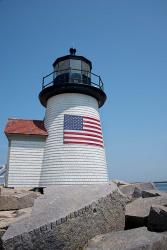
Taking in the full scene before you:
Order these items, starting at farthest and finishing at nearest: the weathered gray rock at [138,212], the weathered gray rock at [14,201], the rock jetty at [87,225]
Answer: the weathered gray rock at [14,201]
the weathered gray rock at [138,212]
the rock jetty at [87,225]

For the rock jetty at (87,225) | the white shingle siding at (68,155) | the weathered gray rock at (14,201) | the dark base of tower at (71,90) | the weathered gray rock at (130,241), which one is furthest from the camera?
the dark base of tower at (71,90)

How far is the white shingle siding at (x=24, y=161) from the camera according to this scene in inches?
506

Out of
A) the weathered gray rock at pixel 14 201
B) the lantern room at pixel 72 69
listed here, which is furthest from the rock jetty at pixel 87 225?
the lantern room at pixel 72 69

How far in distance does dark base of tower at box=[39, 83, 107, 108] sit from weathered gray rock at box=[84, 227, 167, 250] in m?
10.9

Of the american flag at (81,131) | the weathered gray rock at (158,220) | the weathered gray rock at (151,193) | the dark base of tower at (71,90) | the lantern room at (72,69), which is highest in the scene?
the lantern room at (72,69)

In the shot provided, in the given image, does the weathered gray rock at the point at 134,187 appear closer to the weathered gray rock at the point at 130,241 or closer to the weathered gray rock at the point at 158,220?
the weathered gray rock at the point at 158,220

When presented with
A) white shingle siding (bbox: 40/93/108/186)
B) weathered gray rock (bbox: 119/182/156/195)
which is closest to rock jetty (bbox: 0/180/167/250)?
white shingle siding (bbox: 40/93/108/186)

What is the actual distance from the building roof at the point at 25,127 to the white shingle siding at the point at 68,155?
44 centimetres

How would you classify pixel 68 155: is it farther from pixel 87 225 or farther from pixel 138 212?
pixel 87 225

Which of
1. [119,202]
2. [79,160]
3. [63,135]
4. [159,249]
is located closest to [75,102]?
[63,135]

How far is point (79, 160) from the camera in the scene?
42.8 feet

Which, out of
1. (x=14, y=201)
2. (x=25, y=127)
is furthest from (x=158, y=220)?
(x=25, y=127)

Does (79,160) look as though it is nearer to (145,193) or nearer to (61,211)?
(145,193)

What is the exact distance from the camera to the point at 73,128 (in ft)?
44.7
